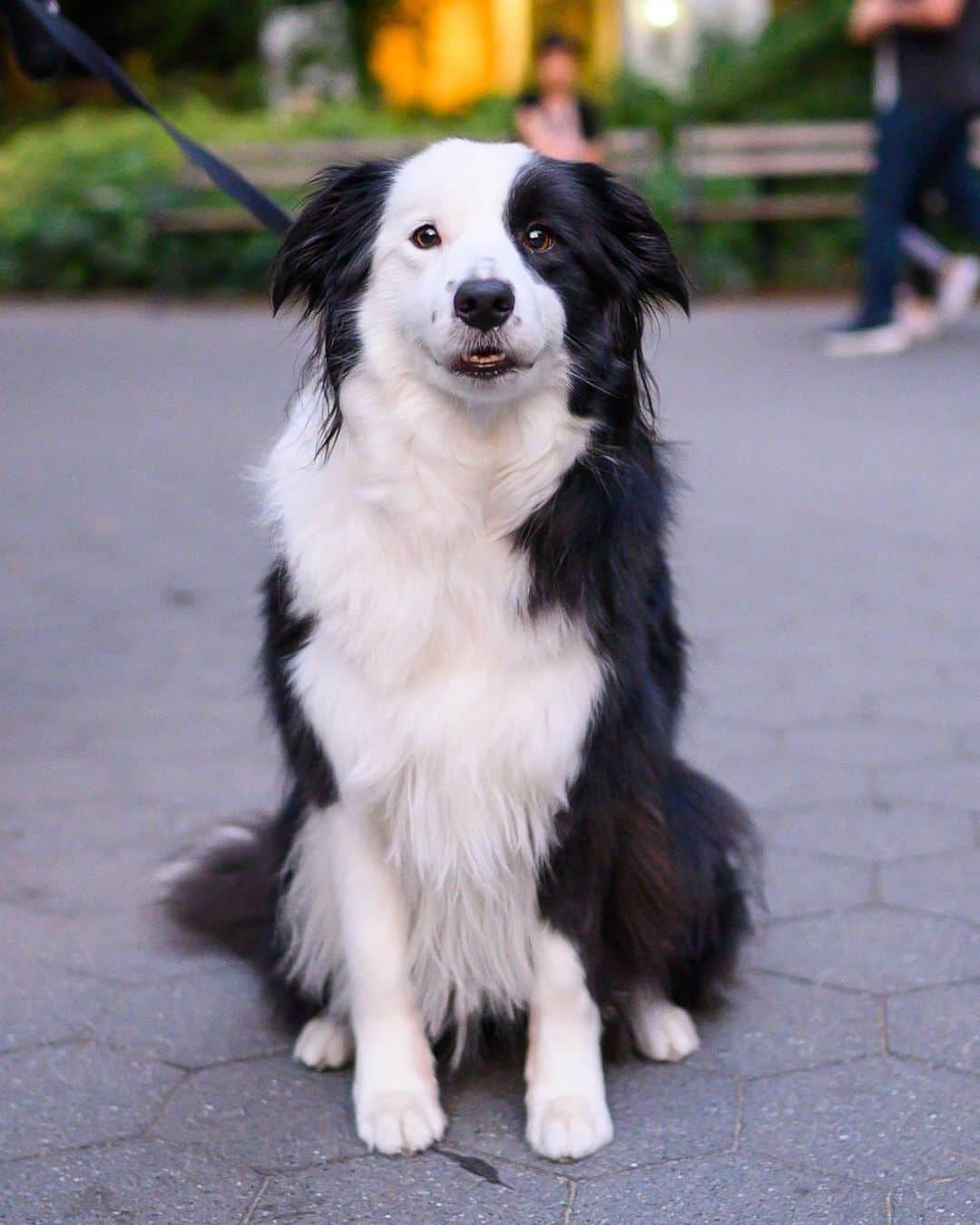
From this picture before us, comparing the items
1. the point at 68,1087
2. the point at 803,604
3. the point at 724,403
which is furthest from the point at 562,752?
the point at 724,403

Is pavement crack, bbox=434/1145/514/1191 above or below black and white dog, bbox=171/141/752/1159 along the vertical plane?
below

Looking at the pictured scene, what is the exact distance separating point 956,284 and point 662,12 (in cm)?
918

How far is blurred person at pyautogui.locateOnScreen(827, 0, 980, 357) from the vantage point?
373 inches

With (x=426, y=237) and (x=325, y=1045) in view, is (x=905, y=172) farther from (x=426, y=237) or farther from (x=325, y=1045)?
(x=325, y=1045)

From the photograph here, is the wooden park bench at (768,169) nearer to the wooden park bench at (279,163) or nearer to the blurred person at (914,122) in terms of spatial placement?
the wooden park bench at (279,163)

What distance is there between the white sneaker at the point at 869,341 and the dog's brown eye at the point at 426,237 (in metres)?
7.90

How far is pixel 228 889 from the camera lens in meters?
3.46

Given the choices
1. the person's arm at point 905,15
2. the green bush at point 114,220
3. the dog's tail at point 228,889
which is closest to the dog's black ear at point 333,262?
the dog's tail at point 228,889

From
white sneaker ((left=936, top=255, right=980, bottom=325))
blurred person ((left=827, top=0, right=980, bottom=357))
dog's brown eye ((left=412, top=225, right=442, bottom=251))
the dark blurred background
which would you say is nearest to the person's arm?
blurred person ((left=827, top=0, right=980, bottom=357))

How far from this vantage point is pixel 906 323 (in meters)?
10.6

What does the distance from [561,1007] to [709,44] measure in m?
13.0

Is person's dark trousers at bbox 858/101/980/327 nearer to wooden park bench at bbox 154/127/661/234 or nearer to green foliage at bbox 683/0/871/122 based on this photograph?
wooden park bench at bbox 154/127/661/234

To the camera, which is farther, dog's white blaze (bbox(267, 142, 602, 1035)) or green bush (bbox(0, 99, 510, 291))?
green bush (bbox(0, 99, 510, 291))

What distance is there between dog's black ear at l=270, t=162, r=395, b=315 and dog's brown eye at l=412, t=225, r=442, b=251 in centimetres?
7
